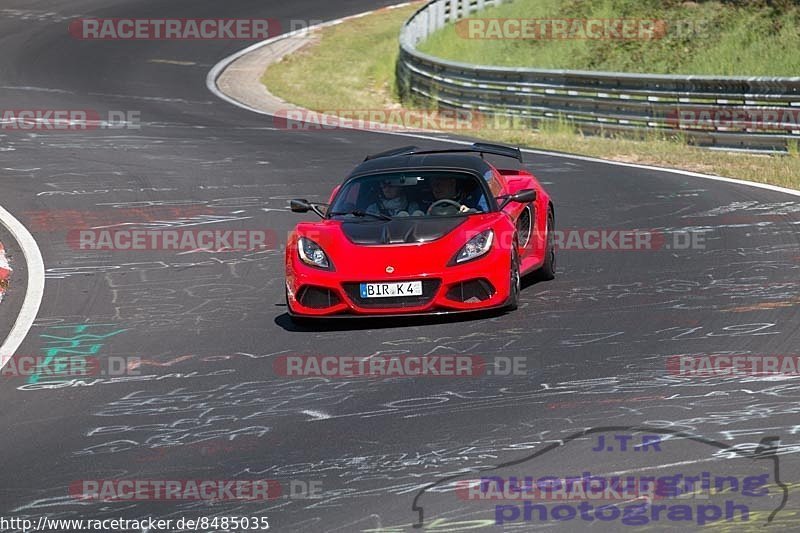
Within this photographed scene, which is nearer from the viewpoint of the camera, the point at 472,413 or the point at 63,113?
the point at 472,413

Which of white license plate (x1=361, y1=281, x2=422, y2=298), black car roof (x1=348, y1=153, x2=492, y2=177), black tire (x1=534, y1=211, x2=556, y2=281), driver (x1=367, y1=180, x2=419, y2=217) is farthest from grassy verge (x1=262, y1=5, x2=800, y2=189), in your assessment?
white license plate (x1=361, y1=281, x2=422, y2=298)

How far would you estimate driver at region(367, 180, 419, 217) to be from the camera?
1182 centimetres

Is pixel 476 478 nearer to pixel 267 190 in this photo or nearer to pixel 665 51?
pixel 267 190

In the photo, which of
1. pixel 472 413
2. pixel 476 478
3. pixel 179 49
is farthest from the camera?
pixel 179 49

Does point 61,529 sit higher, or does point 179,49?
point 179,49

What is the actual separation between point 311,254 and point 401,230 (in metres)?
0.77

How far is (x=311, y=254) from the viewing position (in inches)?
439

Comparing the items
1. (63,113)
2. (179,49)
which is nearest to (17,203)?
(63,113)

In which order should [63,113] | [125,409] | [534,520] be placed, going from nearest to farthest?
[534,520] < [125,409] < [63,113]

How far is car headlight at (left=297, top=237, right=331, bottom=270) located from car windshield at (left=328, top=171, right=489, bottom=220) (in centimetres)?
64

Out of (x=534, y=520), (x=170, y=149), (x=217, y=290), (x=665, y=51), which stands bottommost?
(x=534, y=520)

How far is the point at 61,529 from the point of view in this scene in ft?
21.1

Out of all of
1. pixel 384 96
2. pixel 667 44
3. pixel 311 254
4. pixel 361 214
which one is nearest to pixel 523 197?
pixel 361 214

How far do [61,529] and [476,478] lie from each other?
205 centimetres
